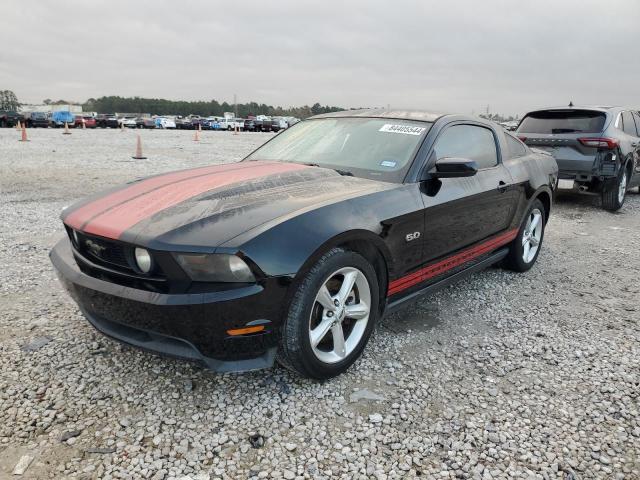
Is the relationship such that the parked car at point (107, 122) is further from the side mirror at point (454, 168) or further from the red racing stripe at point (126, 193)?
the side mirror at point (454, 168)

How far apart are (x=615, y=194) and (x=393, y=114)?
585cm

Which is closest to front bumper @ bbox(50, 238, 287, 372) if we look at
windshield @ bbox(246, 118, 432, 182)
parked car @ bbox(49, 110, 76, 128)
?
windshield @ bbox(246, 118, 432, 182)

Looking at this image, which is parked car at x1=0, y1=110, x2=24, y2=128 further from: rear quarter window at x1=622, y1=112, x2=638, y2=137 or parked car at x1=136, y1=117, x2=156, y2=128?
→ rear quarter window at x1=622, y1=112, x2=638, y2=137

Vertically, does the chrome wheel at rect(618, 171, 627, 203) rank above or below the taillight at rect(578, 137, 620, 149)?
below

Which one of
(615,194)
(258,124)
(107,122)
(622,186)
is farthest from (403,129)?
(107,122)

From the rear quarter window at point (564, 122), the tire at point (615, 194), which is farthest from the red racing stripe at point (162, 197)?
the tire at point (615, 194)

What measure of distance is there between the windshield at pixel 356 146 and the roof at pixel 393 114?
0.06m

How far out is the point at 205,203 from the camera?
256cm

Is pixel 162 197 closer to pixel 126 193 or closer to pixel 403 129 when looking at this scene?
pixel 126 193

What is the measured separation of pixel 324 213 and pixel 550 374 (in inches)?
64.8

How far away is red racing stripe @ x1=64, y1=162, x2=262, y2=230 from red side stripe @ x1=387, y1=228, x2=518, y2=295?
1394 mm

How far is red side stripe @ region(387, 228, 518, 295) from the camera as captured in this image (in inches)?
118

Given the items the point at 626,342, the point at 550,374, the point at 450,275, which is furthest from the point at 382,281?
the point at 626,342

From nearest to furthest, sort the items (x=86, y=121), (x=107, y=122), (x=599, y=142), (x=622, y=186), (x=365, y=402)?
(x=365, y=402) → (x=599, y=142) → (x=622, y=186) → (x=86, y=121) → (x=107, y=122)
